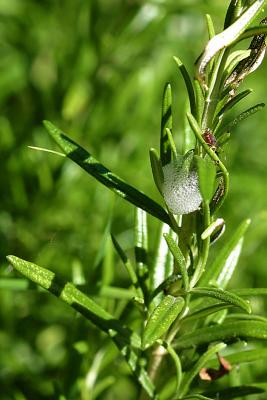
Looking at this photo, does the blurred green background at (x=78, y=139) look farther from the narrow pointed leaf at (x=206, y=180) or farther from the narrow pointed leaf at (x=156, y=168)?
the narrow pointed leaf at (x=206, y=180)

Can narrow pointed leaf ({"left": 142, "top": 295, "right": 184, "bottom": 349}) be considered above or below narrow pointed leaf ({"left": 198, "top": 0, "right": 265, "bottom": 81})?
below

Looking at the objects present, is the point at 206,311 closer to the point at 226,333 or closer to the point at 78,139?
the point at 226,333

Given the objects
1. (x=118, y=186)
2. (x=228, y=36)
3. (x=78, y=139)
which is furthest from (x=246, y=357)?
(x=78, y=139)

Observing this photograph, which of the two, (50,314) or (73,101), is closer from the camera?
(50,314)

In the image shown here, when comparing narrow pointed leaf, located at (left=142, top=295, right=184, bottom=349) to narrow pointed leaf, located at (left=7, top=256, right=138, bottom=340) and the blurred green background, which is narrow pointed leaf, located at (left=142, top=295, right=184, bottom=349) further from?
the blurred green background

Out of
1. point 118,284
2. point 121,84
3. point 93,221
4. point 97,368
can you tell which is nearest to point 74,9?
point 121,84

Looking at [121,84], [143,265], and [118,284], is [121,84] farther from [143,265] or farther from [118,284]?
[143,265]

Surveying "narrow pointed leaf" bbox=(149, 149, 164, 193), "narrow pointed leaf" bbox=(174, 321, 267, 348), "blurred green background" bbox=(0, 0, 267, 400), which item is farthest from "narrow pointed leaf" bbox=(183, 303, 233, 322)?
"blurred green background" bbox=(0, 0, 267, 400)
